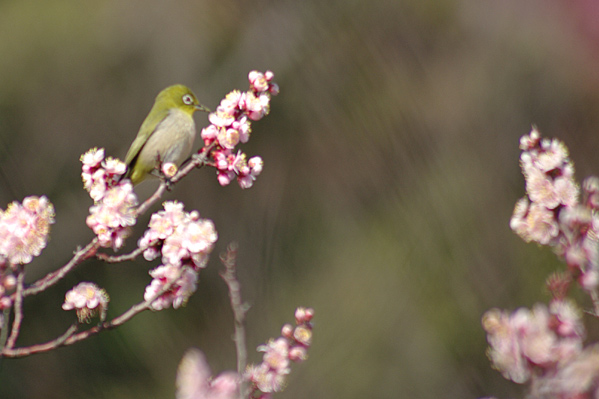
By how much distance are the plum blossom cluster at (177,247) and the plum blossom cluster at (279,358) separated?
22cm

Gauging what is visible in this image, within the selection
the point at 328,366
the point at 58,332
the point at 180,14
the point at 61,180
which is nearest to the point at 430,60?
the point at 180,14

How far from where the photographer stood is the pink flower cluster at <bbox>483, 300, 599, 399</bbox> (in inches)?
45.3

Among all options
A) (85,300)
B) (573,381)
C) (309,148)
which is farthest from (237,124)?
(309,148)

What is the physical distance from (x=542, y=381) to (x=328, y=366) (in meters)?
3.74

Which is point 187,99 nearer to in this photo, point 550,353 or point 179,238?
point 179,238

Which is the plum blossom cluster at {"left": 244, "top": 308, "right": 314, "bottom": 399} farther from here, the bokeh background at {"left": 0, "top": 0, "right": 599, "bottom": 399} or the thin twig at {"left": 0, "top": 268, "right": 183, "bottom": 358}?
the bokeh background at {"left": 0, "top": 0, "right": 599, "bottom": 399}

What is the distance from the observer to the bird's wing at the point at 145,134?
218cm

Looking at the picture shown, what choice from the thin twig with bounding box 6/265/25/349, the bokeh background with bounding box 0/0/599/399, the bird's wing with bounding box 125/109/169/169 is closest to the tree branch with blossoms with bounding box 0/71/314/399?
the thin twig with bounding box 6/265/25/349

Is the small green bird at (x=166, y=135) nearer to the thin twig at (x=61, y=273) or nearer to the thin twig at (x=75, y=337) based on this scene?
the thin twig at (x=61, y=273)

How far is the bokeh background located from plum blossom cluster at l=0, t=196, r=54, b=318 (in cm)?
248

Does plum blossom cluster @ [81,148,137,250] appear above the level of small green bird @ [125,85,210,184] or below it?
below

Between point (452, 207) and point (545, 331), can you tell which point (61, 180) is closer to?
point (452, 207)

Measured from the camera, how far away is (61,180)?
4707mm

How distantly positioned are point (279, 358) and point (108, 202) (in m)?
0.47
